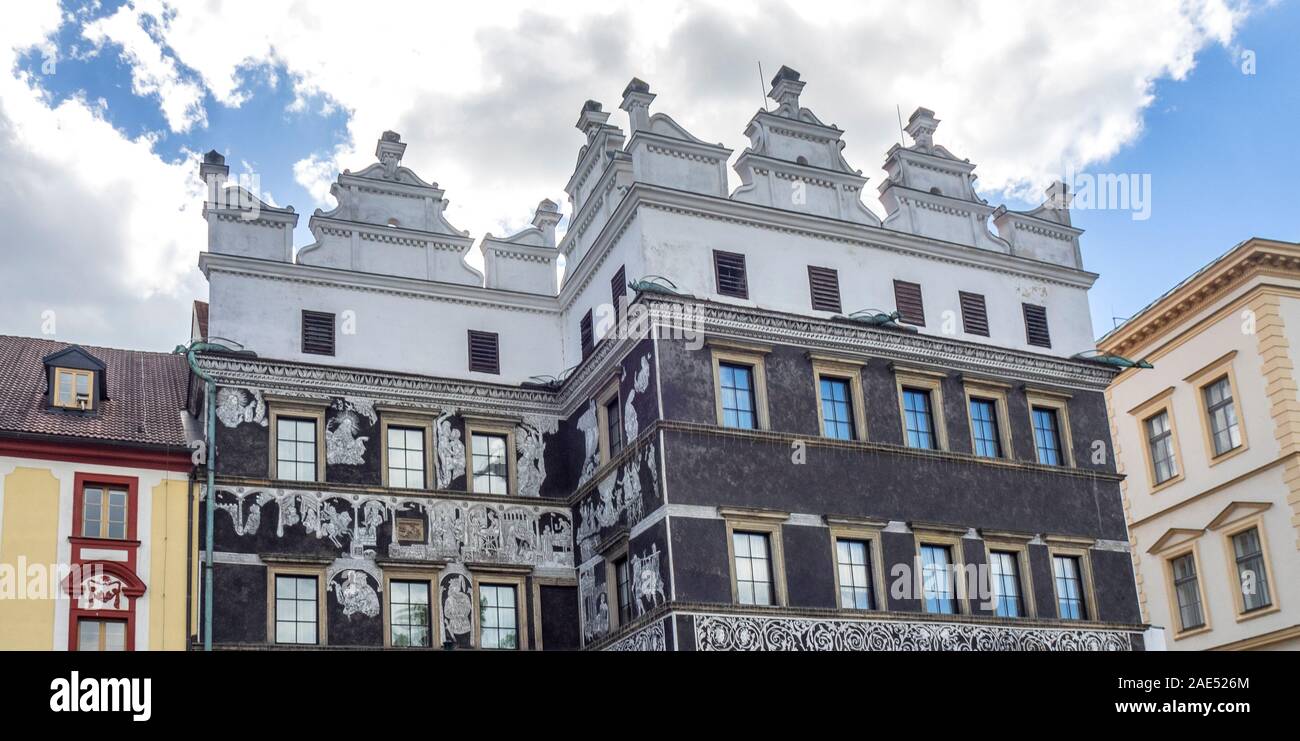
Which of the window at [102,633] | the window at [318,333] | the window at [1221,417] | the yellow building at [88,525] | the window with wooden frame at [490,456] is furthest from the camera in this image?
the window at [1221,417]

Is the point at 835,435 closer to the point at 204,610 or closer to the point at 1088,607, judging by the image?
the point at 1088,607

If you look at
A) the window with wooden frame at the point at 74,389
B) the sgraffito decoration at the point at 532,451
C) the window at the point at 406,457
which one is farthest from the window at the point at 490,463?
the window with wooden frame at the point at 74,389

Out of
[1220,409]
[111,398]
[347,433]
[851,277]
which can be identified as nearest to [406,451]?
[347,433]

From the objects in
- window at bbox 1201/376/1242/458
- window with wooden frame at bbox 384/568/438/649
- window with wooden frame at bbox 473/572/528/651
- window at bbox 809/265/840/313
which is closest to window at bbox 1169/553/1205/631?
window at bbox 1201/376/1242/458

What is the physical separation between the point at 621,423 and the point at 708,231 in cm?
410

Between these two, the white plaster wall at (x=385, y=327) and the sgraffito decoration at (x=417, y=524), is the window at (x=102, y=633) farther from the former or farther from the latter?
the white plaster wall at (x=385, y=327)

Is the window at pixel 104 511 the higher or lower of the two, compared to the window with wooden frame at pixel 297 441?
lower

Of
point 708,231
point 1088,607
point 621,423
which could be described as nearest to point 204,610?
point 621,423

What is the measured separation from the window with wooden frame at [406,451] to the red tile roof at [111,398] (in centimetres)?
384

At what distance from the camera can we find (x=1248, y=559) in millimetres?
31922

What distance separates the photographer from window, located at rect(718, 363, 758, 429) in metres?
25.6

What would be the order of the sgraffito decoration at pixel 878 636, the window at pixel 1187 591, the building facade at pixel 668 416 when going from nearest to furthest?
1. the sgraffito decoration at pixel 878 636
2. the building facade at pixel 668 416
3. the window at pixel 1187 591

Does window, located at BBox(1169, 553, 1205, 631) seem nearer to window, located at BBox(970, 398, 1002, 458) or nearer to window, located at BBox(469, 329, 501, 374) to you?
window, located at BBox(970, 398, 1002, 458)

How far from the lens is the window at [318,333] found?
27.8 metres
